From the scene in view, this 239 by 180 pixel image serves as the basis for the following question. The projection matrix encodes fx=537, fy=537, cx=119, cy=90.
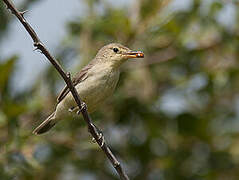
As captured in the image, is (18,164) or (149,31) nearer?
(18,164)

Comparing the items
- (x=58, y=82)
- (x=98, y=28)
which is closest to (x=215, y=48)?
(x=98, y=28)

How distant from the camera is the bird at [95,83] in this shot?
464 centimetres

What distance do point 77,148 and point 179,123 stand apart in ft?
3.76

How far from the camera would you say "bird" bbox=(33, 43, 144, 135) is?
4641mm

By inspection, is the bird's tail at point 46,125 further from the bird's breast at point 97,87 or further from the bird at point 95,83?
the bird's breast at point 97,87

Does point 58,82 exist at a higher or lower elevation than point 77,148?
higher

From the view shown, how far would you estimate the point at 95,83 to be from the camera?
4.69 metres

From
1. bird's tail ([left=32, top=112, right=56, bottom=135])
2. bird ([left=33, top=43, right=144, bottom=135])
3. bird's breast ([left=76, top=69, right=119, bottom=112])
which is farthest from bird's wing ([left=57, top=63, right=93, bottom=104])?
bird's tail ([left=32, top=112, right=56, bottom=135])

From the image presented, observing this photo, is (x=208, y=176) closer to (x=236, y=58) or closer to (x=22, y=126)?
(x=236, y=58)

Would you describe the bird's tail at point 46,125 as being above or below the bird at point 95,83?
below

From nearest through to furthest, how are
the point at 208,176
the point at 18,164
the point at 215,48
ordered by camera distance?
1. the point at 18,164
2. the point at 208,176
3. the point at 215,48

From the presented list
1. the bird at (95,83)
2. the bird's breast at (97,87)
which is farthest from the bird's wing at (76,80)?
the bird's breast at (97,87)

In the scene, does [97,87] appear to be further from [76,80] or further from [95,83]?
[76,80]

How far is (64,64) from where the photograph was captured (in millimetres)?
5770
